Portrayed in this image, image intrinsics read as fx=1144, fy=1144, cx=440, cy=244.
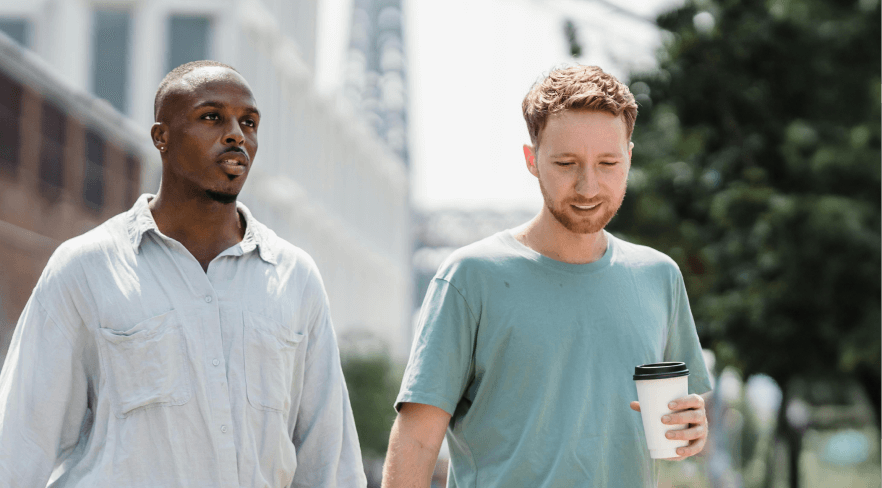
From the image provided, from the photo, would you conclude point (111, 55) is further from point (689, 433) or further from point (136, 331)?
point (689, 433)

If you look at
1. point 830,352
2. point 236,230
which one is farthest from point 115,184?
point 236,230

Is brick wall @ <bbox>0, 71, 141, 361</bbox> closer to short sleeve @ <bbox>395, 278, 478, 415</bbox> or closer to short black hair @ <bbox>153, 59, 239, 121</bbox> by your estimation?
short black hair @ <bbox>153, 59, 239, 121</bbox>

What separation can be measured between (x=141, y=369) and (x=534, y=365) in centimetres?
103

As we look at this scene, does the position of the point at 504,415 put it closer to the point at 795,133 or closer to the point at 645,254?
the point at 645,254

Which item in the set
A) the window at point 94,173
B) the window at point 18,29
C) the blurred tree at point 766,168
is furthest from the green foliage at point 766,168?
the window at point 18,29

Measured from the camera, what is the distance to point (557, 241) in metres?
3.09

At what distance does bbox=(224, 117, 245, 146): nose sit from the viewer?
3109mm

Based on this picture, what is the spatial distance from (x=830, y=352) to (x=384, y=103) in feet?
342

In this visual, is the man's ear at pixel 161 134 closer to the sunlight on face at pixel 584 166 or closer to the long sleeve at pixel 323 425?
the long sleeve at pixel 323 425

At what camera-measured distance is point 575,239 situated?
3.09 m

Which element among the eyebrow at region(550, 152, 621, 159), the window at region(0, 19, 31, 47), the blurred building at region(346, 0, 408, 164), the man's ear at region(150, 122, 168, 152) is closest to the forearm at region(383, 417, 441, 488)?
the eyebrow at region(550, 152, 621, 159)

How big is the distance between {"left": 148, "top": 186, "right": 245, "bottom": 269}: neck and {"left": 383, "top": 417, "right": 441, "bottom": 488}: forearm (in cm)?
76

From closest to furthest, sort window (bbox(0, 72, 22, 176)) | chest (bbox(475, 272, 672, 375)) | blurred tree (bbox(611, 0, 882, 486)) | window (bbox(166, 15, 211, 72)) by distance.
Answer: chest (bbox(475, 272, 672, 375)) → blurred tree (bbox(611, 0, 882, 486)) → window (bbox(0, 72, 22, 176)) → window (bbox(166, 15, 211, 72))

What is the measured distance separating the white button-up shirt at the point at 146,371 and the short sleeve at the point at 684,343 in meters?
1.07
